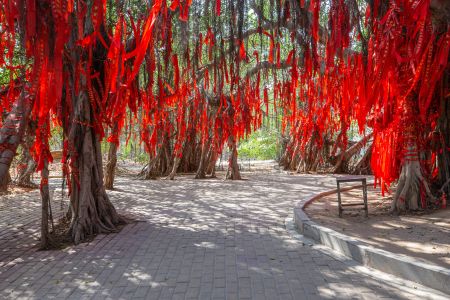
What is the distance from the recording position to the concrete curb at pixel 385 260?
3.38 m

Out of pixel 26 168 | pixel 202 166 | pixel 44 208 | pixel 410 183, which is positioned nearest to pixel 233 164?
pixel 202 166

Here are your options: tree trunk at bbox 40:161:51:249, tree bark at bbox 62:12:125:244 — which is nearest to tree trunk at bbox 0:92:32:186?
tree trunk at bbox 40:161:51:249

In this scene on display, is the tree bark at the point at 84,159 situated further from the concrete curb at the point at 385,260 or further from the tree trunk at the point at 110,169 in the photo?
the tree trunk at the point at 110,169

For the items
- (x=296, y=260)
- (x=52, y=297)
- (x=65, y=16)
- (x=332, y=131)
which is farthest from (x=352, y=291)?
(x=332, y=131)

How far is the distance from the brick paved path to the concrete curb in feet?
0.37

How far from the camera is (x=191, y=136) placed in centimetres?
1742

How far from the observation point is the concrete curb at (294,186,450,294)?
338cm

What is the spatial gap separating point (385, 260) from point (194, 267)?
6.15ft

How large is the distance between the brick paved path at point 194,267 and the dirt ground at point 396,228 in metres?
0.60

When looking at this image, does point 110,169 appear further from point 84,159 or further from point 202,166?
point 84,159

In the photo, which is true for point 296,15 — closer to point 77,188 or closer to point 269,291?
point 269,291

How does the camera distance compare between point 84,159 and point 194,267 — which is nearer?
point 194,267

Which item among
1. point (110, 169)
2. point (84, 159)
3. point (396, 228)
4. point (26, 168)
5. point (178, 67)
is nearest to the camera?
point (396, 228)

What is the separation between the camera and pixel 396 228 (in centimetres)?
539
